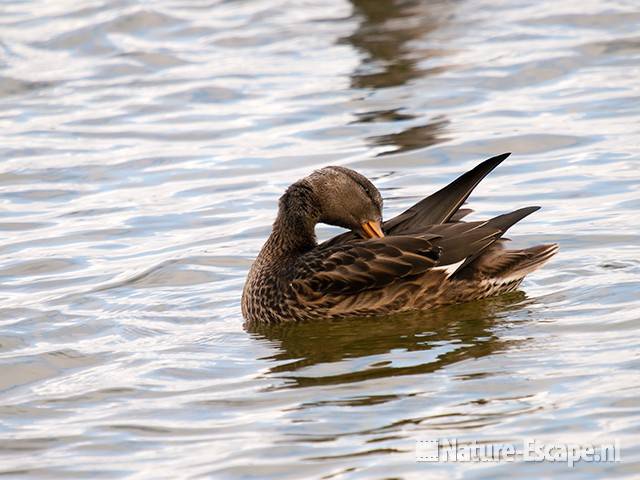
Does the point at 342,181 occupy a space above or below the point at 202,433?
above

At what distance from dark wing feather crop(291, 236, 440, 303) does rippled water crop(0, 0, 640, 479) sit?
0.80ft

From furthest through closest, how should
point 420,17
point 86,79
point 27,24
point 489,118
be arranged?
1. point 27,24
2. point 420,17
3. point 86,79
4. point 489,118

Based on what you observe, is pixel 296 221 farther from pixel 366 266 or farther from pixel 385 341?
pixel 385 341

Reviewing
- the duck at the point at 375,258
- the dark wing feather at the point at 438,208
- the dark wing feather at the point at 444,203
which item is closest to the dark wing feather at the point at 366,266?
the duck at the point at 375,258

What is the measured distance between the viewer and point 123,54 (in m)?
17.6

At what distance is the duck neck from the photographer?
9.20 m

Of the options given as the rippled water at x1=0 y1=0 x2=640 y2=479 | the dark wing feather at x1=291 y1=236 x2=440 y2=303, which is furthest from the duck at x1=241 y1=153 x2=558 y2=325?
the rippled water at x1=0 y1=0 x2=640 y2=479

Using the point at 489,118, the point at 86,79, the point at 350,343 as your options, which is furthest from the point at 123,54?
the point at 350,343

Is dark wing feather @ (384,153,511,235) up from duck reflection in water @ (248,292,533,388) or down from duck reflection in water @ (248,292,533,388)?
up

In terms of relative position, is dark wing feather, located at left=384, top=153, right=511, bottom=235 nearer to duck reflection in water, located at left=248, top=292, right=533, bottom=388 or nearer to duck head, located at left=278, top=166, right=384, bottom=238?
duck head, located at left=278, top=166, right=384, bottom=238

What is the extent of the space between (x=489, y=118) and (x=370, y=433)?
7742 millimetres

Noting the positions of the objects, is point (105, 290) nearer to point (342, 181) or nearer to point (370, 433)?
point (342, 181)

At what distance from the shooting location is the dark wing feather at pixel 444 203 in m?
8.92

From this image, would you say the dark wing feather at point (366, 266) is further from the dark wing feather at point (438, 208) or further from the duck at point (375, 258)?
the dark wing feather at point (438, 208)
